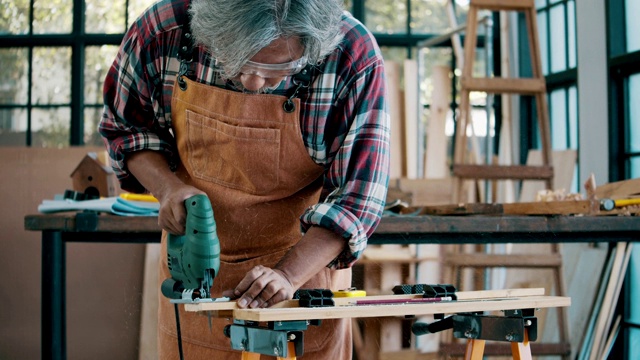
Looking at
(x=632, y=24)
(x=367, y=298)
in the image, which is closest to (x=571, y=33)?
(x=632, y=24)

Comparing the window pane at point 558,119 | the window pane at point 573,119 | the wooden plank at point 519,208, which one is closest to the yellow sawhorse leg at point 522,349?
the wooden plank at point 519,208

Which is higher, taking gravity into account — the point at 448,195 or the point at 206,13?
the point at 206,13

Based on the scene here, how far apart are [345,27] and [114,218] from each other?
1.51m

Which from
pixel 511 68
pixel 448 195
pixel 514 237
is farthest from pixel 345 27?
pixel 511 68

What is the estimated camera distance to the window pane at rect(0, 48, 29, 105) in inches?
227

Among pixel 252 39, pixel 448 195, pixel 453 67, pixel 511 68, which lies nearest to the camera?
pixel 252 39

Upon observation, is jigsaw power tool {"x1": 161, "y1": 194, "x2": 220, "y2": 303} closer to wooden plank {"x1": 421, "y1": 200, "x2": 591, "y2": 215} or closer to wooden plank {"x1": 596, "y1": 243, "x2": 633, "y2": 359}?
wooden plank {"x1": 421, "y1": 200, "x2": 591, "y2": 215}

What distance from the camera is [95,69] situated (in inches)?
228

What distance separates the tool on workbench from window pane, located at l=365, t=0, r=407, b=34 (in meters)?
4.04

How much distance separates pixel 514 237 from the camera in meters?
3.41

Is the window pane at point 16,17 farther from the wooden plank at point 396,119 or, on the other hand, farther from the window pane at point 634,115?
the window pane at point 634,115

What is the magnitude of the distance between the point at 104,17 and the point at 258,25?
4227mm

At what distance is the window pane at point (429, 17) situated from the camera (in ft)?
19.3

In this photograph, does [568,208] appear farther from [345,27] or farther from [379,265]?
[379,265]
